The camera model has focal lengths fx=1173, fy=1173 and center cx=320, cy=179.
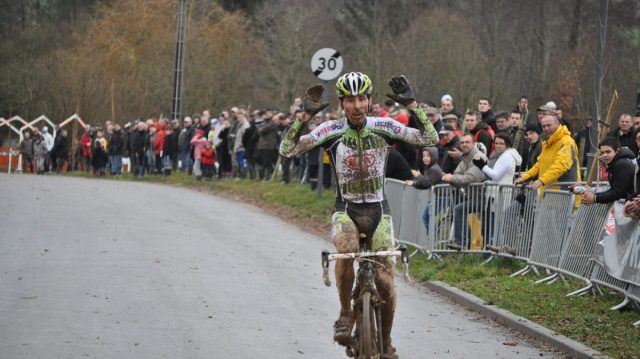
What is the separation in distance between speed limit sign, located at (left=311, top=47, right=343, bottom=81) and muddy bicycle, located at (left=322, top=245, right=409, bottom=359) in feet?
47.0

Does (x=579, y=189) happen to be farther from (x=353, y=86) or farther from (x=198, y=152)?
(x=198, y=152)

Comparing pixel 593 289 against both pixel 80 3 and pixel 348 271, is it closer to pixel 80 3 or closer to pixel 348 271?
pixel 348 271

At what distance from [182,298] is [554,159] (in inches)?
206

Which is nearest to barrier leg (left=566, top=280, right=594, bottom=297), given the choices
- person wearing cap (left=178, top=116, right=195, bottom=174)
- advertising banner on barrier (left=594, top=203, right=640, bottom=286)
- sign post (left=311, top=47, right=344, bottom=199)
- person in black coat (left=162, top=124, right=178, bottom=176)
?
advertising banner on barrier (left=594, top=203, right=640, bottom=286)

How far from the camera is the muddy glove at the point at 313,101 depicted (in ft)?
30.0

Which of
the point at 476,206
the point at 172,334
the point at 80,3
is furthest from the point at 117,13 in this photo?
the point at 172,334

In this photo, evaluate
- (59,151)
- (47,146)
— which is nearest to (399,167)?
(59,151)

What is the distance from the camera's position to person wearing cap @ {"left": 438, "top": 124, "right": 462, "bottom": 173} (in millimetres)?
17531

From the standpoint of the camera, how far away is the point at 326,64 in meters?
23.2

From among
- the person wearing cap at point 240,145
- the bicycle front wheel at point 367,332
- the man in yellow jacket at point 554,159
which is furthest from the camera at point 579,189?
the person wearing cap at point 240,145

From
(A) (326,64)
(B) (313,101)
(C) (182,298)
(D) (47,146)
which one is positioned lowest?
(C) (182,298)

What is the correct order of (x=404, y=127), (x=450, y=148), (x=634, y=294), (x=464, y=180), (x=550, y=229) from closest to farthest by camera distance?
(x=404, y=127) → (x=634, y=294) → (x=550, y=229) → (x=464, y=180) → (x=450, y=148)

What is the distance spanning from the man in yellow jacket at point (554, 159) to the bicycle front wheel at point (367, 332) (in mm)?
6231

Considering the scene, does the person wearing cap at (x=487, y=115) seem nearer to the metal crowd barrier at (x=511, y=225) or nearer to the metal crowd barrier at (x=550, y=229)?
the metal crowd barrier at (x=511, y=225)
